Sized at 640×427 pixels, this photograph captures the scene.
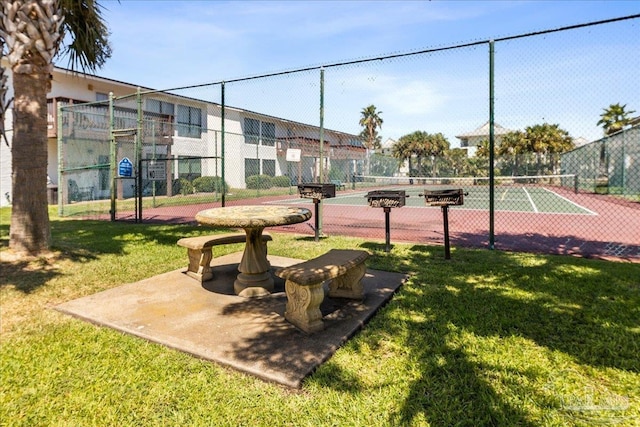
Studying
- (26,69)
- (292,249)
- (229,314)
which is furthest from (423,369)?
(26,69)

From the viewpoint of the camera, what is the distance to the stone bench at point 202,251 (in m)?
5.00

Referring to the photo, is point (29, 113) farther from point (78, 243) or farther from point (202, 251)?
point (202, 251)

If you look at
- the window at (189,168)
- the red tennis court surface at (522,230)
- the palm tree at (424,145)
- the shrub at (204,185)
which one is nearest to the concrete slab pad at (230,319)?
the red tennis court surface at (522,230)

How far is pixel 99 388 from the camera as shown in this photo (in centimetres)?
262

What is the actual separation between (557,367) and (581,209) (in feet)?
44.3

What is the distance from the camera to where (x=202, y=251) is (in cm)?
516

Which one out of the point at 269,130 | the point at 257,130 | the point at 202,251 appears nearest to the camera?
the point at 202,251

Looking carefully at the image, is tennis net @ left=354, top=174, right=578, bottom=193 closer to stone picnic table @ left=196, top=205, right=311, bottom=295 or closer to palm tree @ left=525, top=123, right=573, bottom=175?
stone picnic table @ left=196, top=205, right=311, bottom=295

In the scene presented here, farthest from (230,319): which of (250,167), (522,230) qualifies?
(250,167)

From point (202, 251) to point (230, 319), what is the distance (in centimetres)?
158

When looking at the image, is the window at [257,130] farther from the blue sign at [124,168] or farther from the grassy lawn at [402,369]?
the grassy lawn at [402,369]

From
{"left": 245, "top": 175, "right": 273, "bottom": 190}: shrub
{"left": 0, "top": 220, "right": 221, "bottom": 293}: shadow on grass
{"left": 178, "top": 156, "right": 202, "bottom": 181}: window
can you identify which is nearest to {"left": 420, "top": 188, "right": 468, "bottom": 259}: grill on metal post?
{"left": 0, "top": 220, "right": 221, "bottom": 293}: shadow on grass

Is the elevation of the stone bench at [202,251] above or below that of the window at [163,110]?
below

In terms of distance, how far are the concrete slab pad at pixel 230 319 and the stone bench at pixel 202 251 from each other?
129mm
